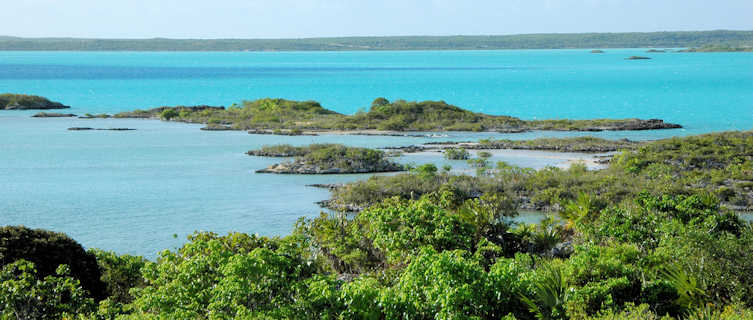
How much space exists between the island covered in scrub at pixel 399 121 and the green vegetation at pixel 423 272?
59.8m

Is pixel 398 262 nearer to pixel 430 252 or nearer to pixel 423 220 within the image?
pixel 423 220

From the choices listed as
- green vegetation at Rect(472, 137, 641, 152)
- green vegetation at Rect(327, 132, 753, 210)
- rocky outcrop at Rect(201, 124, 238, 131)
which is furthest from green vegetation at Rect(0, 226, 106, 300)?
rocky outcrop at Rect(201, 124, 238, 131)

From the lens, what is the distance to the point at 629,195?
41.6m

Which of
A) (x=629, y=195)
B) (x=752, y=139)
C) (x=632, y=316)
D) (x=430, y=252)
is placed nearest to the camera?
(x=632, y=316)

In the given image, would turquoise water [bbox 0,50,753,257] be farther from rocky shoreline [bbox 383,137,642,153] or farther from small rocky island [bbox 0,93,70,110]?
small rocky island [bbox 0,93,70,110]

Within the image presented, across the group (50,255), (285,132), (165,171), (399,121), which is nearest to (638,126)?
(399,121)

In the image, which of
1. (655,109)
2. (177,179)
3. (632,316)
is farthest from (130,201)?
(655,109)

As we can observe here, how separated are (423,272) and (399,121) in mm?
72249

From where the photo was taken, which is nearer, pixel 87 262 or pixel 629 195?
pixel 87 262

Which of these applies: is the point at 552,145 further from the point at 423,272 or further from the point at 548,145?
the point at 423,272

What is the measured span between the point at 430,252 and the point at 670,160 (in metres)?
39.3

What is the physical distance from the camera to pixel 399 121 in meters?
89.2

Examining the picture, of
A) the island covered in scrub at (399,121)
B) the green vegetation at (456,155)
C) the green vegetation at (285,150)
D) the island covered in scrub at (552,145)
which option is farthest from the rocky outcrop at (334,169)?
the island covered in scrub at (399,121)

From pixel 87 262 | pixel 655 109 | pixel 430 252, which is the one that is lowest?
pixel 655 109
